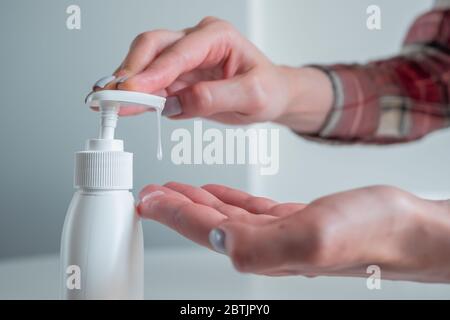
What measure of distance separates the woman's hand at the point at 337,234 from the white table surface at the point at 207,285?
0.21 meters

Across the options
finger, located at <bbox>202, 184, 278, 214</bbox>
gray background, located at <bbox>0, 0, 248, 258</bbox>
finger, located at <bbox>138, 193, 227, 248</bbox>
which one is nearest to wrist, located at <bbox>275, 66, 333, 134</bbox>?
finger, located at <bbox>202, 184, 278, 214</bbox>

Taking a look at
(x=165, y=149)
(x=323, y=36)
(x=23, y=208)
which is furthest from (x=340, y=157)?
(x=23, y=208)

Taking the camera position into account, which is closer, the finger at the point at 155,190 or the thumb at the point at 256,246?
the thumb at the point at 256,246

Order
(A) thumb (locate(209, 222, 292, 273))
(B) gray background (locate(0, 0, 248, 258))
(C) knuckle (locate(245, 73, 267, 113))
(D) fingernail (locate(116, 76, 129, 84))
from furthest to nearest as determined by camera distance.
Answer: (B) gray background (locate(0, 0, 248, 258))
(C) knuckle (locate(245, 73, 267, 113))
(D) fingernail (locate(116, 76, 129, 84))
(A) thumb (locate(209, 222, 292, 273))

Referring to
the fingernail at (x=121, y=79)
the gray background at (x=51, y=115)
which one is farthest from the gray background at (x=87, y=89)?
the fingernail at (x=121, y=79)

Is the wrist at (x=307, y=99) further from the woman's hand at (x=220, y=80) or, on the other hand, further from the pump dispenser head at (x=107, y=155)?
the pump dispenser head at (x=107, y=155)

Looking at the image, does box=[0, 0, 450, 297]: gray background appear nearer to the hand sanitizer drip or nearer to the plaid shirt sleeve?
the plaid shirt sleeve

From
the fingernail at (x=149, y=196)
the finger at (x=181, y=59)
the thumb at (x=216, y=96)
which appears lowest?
the fingernail at (x=149, y=196)

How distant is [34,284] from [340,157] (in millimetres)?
769

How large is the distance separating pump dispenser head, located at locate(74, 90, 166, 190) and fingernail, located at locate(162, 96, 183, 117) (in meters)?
0.09

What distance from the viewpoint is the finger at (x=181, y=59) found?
43 cm

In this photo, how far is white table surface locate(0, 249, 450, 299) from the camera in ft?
1.93

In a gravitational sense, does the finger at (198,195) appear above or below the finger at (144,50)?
below
